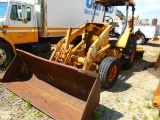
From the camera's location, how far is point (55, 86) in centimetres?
440

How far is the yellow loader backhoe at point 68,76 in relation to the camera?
3576 mm

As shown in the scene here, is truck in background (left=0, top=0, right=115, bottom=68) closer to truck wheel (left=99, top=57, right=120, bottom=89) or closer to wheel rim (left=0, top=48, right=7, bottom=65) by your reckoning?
wheel rim (left=0, top=48, right=7, bottom=65)

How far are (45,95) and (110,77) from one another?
1.77 metres

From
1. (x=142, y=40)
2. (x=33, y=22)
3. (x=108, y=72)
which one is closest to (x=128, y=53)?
(x=108, y=72)

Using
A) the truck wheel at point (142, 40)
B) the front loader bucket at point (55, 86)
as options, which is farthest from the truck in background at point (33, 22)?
the truck wheel at point (142, 40)

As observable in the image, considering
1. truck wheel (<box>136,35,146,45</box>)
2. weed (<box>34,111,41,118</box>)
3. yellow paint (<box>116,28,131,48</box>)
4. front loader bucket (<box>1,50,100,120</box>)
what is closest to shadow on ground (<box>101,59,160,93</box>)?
yellow paint (<box>116,28,131,48</box>)

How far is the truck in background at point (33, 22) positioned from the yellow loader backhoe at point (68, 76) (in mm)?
2036

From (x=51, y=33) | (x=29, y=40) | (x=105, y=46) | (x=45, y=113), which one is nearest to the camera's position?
(x=45, y=113)

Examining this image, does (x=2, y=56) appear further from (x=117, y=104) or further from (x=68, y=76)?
(x=117, y=104)

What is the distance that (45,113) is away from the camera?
3625mm

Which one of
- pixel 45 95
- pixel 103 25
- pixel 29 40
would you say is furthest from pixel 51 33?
pixel 45 95

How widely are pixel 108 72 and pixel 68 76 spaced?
1.18 m


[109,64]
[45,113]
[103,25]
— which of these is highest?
[103,25]

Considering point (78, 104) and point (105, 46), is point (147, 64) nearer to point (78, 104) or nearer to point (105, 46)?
point (105, 46)
